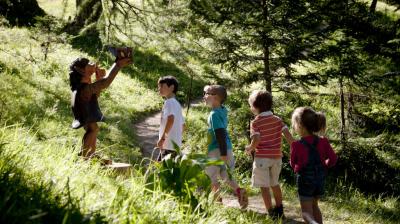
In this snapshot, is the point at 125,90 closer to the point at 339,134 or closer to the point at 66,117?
the point at 66,117

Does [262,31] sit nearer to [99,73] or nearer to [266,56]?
[266,56]

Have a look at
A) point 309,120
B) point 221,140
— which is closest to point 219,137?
point 221,140

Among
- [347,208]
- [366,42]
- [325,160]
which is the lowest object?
[347,208]

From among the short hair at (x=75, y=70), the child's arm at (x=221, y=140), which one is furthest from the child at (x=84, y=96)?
the child's arm at (x=221, y=140)

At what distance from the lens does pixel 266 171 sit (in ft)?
18.0

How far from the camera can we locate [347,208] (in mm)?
6797

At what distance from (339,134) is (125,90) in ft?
24.2

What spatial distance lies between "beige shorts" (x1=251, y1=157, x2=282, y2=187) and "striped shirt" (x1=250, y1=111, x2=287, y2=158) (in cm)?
8

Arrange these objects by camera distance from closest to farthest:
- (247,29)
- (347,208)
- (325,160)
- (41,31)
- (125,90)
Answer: (325,160)
(347,208)
(247,29)
(41,31)
(125,90)

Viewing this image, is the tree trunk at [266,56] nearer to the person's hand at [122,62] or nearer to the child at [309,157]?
the child at [309,157]

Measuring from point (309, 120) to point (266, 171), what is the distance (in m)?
0.92

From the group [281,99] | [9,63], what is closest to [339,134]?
[281,99]

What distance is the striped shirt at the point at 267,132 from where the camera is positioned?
5.41m

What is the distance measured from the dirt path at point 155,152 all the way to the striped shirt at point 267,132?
92 cm
